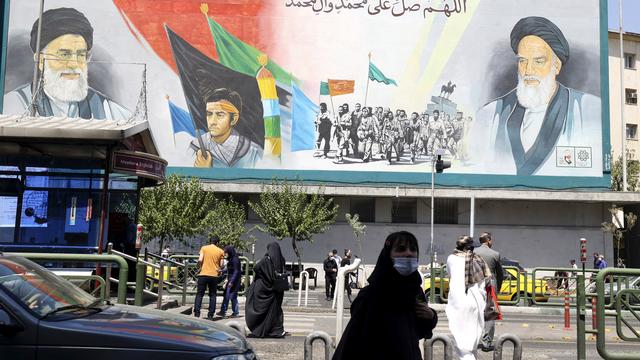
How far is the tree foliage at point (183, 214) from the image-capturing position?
115 ft

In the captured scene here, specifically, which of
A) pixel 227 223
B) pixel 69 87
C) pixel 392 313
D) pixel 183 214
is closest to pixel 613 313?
pixel 392 313

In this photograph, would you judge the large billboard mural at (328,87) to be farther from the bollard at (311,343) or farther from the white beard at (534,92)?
the bollard at (311,343)

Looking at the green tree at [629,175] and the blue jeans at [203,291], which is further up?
the green tree at [629,175]

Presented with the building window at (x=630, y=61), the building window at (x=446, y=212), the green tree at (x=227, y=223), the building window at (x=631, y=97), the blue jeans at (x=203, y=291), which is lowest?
the blue jeans at (x=203, y=291)

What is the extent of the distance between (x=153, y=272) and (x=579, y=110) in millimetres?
33407

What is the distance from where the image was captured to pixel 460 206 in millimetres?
41188

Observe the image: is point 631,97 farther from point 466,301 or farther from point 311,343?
point 311,343

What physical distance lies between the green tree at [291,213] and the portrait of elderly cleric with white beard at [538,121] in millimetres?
10895

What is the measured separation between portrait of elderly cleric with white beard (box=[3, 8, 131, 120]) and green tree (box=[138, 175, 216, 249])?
7670 mm

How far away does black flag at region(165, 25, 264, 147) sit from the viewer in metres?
40.8

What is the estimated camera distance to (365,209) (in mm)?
41219

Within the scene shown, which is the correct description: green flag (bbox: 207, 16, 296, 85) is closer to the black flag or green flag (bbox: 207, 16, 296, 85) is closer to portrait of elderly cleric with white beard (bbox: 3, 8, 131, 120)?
the black flag

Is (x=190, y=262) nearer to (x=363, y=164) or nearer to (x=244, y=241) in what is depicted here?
(x=244, y=241)

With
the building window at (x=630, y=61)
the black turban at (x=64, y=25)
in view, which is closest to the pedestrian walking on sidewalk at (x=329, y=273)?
the black turban at (x=64, y=25)
